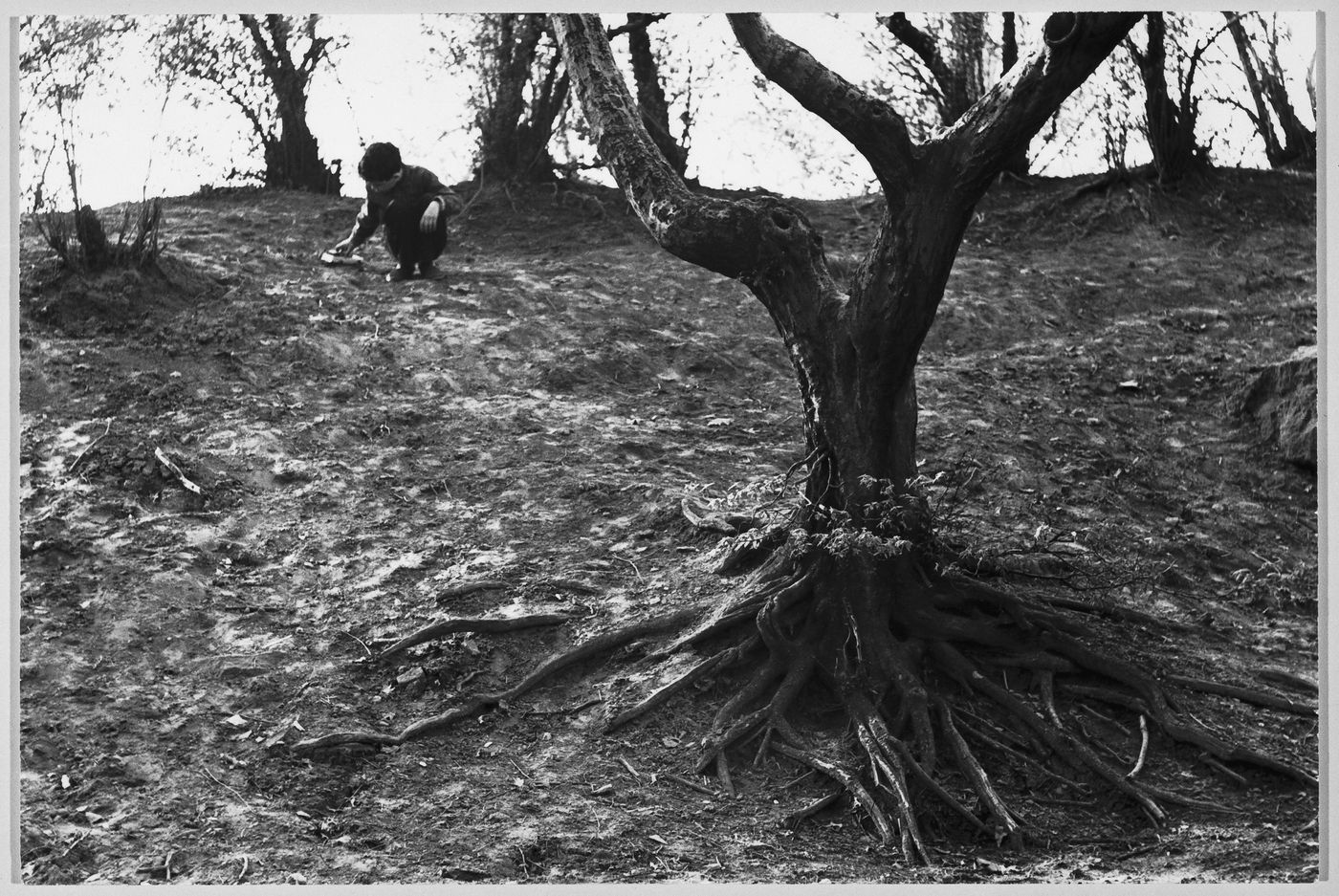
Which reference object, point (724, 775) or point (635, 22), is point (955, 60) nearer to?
point (635, 22)

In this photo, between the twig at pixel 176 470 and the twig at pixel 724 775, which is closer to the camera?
the twig at pixel 724 775

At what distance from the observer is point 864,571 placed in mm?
4477

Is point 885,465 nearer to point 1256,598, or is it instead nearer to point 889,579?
point 889,579

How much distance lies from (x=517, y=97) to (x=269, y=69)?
6.15 ft

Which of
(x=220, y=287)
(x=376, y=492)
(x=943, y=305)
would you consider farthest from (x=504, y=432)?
(x=943, y=305)

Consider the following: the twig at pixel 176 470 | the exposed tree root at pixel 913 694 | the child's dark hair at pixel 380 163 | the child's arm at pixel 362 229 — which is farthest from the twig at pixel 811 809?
the child's arm at pixel 362 229

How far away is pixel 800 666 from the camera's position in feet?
14.6

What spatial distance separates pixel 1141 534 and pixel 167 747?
12.8 ft

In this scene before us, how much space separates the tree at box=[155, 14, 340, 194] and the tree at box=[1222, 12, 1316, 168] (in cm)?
346

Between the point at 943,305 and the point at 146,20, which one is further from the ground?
the point at 146,20

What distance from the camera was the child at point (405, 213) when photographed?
6.35 m

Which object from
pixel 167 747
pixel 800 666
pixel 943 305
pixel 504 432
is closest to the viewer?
pixel 167 747

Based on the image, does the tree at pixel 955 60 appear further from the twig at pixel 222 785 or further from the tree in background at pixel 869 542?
the twig at pixel 222 785

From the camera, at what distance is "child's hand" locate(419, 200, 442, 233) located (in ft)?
22.5
